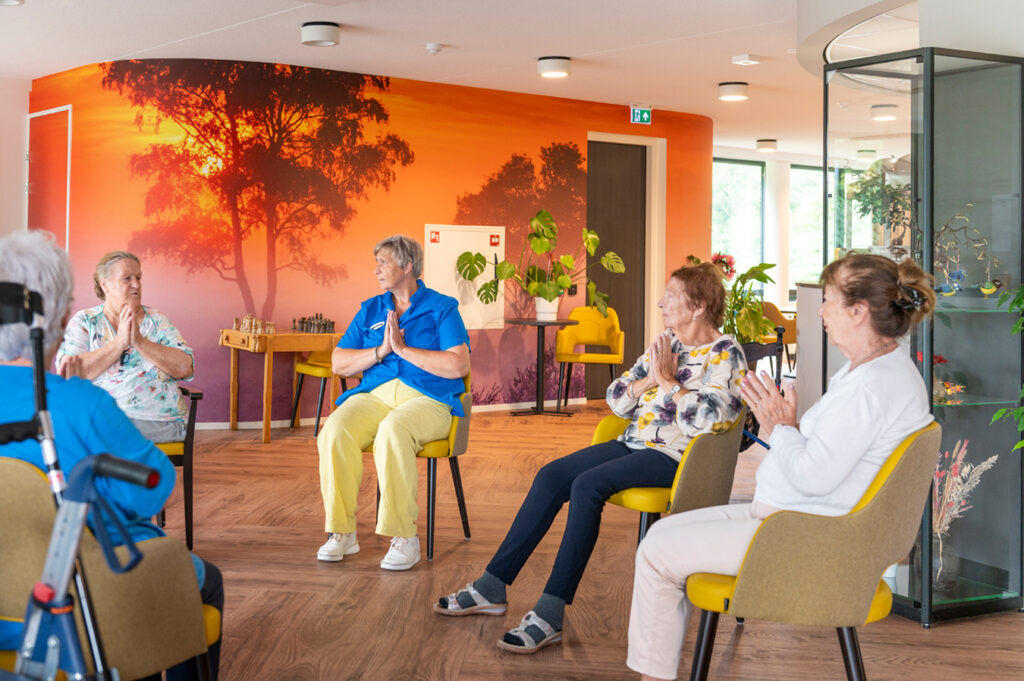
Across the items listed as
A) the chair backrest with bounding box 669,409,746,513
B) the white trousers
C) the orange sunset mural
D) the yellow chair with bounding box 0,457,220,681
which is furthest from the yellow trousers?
the orange sunset mural

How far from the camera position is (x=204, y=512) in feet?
16.2

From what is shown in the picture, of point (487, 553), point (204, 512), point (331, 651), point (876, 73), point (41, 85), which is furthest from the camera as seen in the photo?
point (41, 85)

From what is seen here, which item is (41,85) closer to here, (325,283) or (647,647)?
(325,283)

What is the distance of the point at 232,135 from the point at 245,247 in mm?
872

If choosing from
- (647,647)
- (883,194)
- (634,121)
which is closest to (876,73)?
(883,194)

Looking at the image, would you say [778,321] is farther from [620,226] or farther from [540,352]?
[540,352]

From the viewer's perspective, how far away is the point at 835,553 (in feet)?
7.52

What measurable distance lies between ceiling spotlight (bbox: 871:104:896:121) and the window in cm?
1008

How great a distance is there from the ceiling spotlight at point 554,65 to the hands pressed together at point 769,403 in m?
5.39

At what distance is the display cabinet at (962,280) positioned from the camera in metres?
3.52

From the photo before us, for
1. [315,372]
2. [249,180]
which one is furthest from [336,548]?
[249,180]

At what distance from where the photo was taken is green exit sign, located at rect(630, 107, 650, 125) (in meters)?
9.62

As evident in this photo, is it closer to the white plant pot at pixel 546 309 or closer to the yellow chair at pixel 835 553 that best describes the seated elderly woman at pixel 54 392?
the yellow chair at pixel 835 553

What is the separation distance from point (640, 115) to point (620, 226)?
1115 mm
